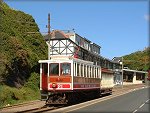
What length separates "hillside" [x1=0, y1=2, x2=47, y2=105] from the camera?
3381 cm

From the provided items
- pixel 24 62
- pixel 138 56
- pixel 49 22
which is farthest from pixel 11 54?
pixel 138 56

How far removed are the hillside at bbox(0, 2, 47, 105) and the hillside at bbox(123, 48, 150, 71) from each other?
80.2 m

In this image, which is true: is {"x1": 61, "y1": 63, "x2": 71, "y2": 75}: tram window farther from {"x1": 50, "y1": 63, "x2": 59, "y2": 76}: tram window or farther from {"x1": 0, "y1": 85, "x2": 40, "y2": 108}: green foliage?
{"x1": 0, "y1": 85, "x2": 40, "y2": 108}: green foliage

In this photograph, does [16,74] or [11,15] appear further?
[11,15]

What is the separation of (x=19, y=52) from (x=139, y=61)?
92.6 m

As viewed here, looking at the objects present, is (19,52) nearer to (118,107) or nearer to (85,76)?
(85,76)

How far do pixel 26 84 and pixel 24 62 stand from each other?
2089 millimetres

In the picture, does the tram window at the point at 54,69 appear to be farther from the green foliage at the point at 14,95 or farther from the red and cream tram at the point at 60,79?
the green foliage at the point at 14,95

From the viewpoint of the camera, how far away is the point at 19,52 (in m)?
37.0

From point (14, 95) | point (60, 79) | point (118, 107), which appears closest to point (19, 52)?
point (14, 95)

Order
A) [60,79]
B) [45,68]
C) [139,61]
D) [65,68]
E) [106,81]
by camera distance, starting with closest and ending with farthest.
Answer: [60,79] < [65,68] < [45,68] < [106,81] < [139,61]

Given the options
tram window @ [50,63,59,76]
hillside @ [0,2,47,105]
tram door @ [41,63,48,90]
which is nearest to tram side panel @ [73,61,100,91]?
tram window @ [50,63,59,76]

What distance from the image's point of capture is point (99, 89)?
35.6m

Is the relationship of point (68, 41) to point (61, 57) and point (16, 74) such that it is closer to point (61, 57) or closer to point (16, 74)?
point (16, 74)
